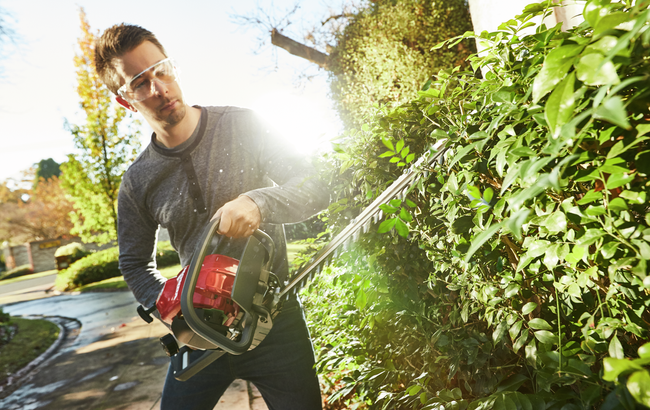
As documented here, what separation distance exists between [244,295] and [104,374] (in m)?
5.15

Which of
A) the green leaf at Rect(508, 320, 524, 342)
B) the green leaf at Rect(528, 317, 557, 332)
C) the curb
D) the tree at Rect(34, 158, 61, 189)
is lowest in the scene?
the curb

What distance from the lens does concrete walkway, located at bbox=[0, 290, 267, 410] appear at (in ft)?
13.4

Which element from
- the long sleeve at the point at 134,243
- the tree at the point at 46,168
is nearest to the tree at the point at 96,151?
the long sleeve at the point at 134,243

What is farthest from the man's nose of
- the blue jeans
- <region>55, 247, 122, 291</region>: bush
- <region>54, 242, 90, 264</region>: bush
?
<region>54, 242, 90, 264</region>: bush

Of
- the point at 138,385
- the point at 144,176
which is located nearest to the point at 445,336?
the point at 144,176

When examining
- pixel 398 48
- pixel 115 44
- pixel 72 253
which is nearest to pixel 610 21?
pixel 115 44

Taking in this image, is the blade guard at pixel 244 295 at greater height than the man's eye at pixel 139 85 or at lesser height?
lesser

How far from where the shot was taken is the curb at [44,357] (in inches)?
222

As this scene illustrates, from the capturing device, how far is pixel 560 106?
49 centimetres

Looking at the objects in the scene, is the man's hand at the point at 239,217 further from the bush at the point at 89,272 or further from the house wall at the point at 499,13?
the bush at the point at 89,272

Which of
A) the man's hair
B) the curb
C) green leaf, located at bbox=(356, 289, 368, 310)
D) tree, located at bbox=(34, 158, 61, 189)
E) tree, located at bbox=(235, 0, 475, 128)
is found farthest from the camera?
tree, located at bbox=(34, 158, 61, 189)

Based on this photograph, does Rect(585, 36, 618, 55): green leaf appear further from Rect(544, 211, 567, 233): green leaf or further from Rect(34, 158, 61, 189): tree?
Rect(34, 158, 61, 189): tree

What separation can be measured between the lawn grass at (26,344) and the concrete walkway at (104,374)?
1.06ft

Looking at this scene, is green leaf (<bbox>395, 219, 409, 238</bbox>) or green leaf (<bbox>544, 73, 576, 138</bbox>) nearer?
green leaf (<bbox>544, 73, 576, 138</bbox>)
